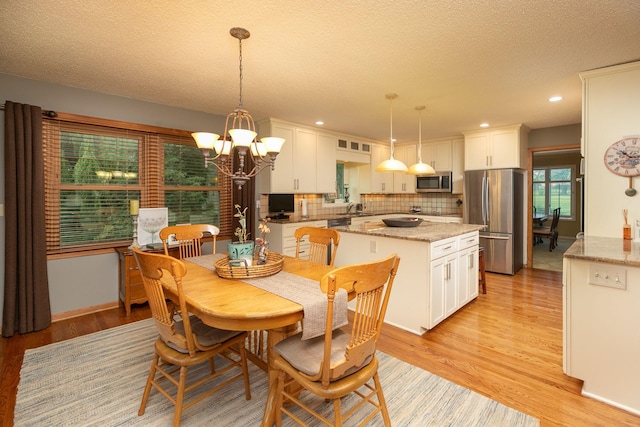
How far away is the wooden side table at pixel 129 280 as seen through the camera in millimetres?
3395

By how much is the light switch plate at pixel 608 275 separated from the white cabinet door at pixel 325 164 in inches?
156

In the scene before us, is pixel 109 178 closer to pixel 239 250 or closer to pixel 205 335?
pixel 239 250

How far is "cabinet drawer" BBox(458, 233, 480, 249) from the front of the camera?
3.40m

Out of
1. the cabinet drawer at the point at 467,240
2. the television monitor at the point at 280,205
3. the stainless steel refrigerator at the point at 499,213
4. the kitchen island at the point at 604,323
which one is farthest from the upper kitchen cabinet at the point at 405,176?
the kitchen island at the point at 604,323

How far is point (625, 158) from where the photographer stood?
264 cm

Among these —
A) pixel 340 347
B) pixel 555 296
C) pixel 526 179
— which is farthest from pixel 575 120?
pixel 340 347

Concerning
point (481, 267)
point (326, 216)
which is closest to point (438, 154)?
point (326, 216)

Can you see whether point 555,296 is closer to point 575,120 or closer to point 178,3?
A: point 575,120

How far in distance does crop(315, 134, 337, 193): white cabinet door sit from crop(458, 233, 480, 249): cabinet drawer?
2.63 meters

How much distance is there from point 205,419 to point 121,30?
8.48 feet

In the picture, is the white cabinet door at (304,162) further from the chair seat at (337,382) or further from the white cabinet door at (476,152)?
the chair seat at (337,382)

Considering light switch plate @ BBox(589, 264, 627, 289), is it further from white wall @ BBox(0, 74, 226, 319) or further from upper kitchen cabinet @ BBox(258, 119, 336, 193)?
white wall @ BBox(0, 74, 226, 319)

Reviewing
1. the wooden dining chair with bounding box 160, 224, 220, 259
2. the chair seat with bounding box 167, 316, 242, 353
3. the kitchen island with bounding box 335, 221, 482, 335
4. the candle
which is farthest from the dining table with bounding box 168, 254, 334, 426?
the candle

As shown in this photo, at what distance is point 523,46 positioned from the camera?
2.42 meters
